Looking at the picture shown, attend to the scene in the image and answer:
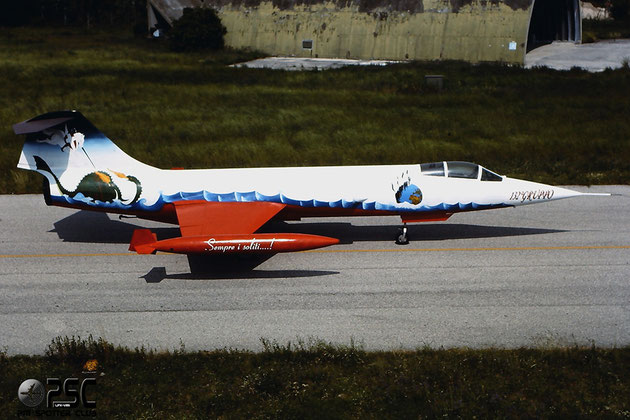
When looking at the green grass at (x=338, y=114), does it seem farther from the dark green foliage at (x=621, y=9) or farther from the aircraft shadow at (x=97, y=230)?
the dark green foliage at (x=621, y=9)

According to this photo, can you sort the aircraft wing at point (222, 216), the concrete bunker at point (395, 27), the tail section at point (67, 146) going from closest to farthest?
the aircraft wing at point (222, 216), the tail section at point (67, 146), the concrete bunker at point (395, 27)

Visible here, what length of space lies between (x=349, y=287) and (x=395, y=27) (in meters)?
40.6

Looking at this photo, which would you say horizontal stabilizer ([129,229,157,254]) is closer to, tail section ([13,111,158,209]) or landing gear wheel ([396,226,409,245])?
tail section ([13,111,158,209])

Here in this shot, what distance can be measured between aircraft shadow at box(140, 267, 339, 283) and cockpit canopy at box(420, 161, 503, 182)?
159 inches

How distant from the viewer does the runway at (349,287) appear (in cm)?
1372

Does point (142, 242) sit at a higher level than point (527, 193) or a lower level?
lower

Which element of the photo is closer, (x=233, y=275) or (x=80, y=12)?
(x=233, y=275)

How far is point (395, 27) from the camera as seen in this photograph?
173 ft

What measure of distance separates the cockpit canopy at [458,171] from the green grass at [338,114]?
7247 millimetres

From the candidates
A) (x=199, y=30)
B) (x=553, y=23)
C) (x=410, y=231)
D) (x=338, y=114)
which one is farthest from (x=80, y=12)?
(x=410, y=231)

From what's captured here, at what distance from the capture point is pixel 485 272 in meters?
16.7

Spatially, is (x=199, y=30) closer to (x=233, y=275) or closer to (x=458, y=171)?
(x=458, y=171)

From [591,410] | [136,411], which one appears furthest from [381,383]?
[136,411]

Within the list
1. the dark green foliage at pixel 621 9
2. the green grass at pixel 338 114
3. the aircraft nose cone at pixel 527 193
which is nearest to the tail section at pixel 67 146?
the green grass at pixel 338 114
